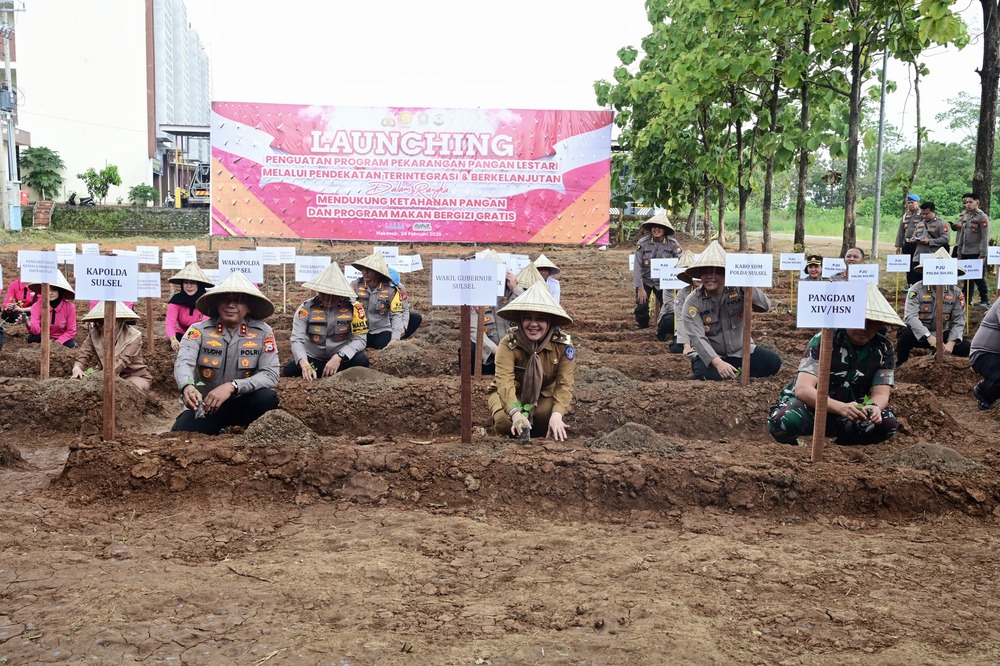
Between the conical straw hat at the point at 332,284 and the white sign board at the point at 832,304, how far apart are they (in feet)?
12.9

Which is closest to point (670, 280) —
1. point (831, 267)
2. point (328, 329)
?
point (831, 267)

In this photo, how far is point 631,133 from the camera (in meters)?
23.9

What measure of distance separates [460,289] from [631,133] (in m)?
19.4

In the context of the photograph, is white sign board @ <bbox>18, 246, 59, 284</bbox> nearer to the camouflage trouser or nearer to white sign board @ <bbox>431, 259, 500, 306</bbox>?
white sign board @ <bbox>431, 259, 500, 306</bbox>

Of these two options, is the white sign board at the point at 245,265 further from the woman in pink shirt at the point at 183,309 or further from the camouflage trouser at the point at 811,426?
the camouflage trouser at the point at 811,426

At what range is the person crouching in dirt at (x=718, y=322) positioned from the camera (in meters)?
7.34

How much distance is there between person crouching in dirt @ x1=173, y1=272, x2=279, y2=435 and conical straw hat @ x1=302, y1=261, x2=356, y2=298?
1203mm

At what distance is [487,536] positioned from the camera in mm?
4441

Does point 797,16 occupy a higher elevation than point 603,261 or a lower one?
higher

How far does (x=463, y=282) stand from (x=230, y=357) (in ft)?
5.64

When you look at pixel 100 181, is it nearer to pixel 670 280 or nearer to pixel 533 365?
pixel 670 280

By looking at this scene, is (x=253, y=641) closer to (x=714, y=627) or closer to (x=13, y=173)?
(x=714, y=627)

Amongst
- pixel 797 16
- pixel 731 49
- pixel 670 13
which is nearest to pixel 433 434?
pixel 797 16

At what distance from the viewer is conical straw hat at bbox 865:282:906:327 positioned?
199 inches
